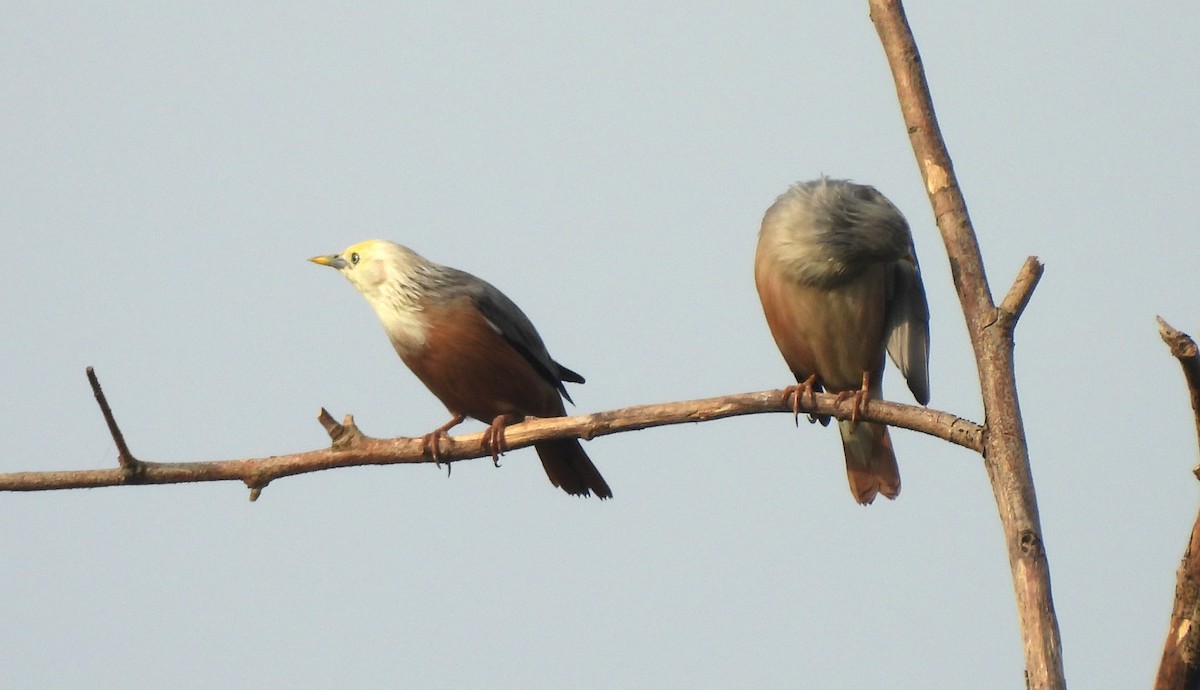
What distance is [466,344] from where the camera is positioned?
18.7ft

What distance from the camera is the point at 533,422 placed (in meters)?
4.87

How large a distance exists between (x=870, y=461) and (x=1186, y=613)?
2181 mm

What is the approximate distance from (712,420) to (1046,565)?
1.15 meters

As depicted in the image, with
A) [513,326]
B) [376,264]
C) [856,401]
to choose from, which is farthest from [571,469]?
[856,401]

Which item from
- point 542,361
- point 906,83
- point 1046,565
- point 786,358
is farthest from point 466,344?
point 1046,565

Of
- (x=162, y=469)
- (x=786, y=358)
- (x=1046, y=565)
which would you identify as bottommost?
(x=1046, y=565)

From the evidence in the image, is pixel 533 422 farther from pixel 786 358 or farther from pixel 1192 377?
pixel 1192 377

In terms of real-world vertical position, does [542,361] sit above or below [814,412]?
above

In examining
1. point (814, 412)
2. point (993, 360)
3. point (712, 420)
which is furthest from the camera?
point (814, 412)

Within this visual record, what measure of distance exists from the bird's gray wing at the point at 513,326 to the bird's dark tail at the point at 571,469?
0.36m

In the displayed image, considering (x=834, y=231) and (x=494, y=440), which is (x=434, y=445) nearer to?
(x=494, y=440)

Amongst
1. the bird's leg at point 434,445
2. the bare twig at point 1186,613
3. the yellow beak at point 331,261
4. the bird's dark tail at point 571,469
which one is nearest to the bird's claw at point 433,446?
the bird's leg at point 434,445

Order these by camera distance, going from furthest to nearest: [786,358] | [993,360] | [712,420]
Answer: [786,358] < [712,420] < [993,360]

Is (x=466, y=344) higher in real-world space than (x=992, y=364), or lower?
higher
